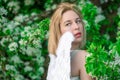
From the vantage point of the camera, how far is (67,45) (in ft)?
12.3

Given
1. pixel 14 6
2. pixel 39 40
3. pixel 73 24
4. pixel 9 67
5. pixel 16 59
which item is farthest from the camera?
pixel 14 6

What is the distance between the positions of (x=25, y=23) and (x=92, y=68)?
12.8ft

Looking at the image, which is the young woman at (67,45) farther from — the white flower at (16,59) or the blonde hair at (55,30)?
the white flower at (16,59)

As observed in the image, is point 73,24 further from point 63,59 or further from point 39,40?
point 39,40

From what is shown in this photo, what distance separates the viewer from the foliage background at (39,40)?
357 cm

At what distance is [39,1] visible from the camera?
29.9 ft

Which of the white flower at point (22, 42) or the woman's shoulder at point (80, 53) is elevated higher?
the white flower at point (22, 42)

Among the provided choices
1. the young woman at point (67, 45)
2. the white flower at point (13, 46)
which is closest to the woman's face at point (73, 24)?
the young woman at point (67, 45)

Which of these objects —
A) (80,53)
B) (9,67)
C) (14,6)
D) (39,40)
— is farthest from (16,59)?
(80,53)

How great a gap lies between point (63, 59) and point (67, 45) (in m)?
0.10

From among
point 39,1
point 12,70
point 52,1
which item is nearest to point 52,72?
point 12,70

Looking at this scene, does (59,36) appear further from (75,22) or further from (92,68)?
(92,68)

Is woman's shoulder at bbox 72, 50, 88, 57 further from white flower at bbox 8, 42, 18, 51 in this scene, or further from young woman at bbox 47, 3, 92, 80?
white flower at bbox 8, 42, 18, 51

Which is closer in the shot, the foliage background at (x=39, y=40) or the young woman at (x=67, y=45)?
the foliage background at (x=39, y=40)
